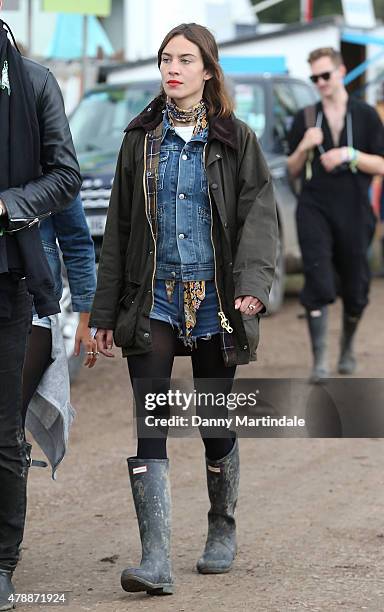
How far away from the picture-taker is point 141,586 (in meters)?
4.78

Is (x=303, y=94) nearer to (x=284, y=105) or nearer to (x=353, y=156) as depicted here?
(x=284, y=105)

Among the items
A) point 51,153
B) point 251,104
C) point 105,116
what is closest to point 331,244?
point 105,116

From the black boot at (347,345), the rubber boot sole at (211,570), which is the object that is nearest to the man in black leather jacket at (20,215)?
the rubber boot sole at (211,570)

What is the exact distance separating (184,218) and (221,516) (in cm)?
119

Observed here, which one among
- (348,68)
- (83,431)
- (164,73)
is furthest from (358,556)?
(348,68)

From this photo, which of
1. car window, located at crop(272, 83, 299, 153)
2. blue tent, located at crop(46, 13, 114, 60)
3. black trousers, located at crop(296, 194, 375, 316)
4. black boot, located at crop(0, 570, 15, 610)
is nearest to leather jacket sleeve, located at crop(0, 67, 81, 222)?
black boot, located at crop(0, 570, 15, 610)

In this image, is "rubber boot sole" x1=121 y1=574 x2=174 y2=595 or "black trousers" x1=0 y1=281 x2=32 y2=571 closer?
"black trousers" x1=0 y1=281 x2=32 y2=571

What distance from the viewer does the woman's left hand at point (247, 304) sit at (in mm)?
4844

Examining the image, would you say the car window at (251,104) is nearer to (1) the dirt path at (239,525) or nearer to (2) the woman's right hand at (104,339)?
(1) the dirt path at (239,525)

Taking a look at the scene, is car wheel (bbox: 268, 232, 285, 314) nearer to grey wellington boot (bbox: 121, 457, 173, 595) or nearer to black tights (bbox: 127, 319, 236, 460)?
black tights (bbox: 127, 319, 236, 460)

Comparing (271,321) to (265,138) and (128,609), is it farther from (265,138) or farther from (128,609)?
(128,609)

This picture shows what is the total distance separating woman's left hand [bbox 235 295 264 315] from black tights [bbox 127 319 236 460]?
0.60 ft

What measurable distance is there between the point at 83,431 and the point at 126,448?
554mm

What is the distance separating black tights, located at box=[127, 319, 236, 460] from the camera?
194 inches
